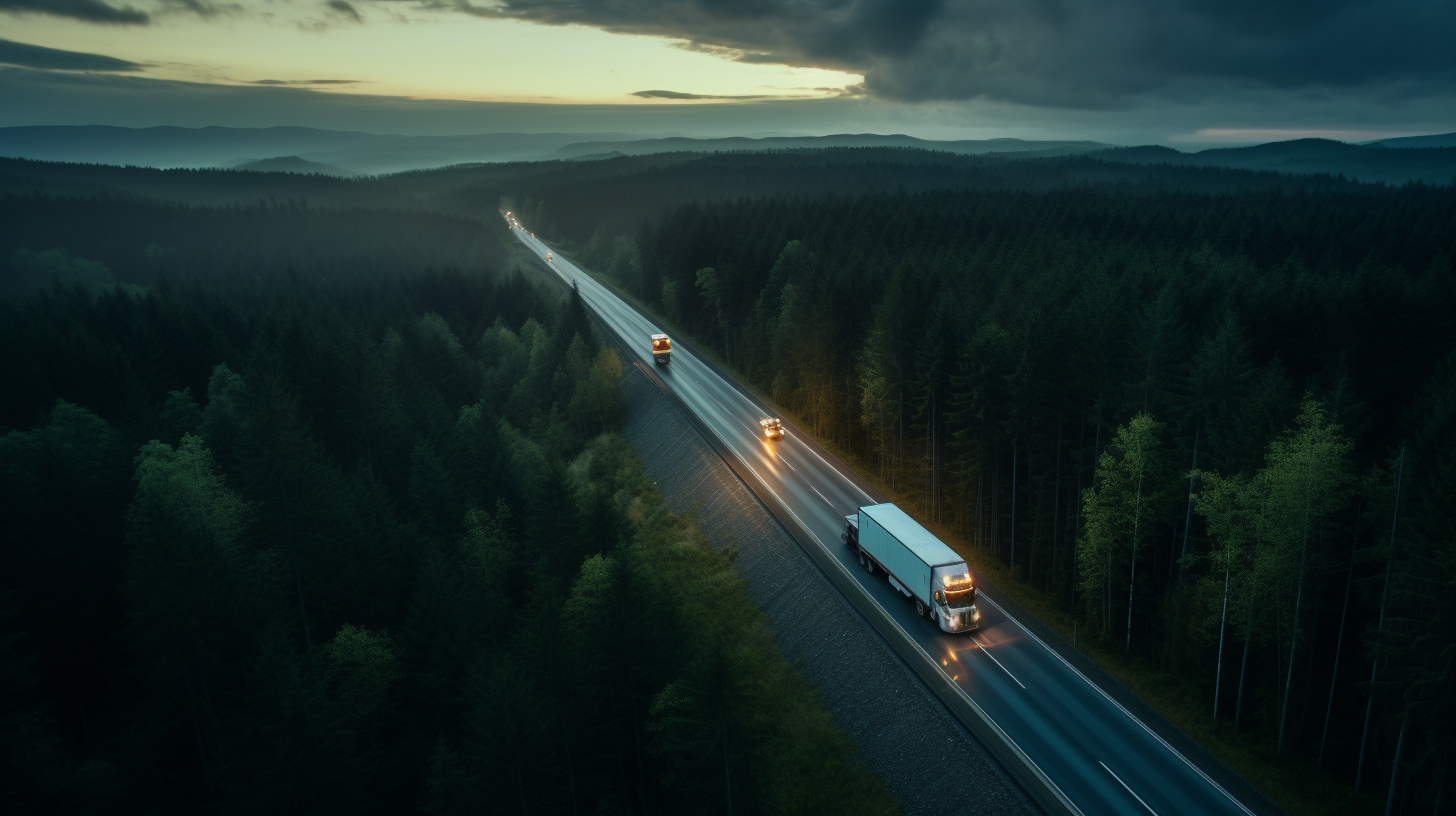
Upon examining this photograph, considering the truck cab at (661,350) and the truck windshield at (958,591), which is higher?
the truck cab at (661,350)

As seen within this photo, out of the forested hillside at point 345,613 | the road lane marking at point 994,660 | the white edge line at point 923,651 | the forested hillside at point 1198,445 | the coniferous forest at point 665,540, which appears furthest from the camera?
the road lane marking at point 994,660


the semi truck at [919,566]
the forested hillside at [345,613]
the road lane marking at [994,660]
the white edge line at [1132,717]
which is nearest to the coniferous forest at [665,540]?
the forested hillside at [345,613]

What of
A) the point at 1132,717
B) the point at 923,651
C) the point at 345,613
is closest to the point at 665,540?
the point at 345,613

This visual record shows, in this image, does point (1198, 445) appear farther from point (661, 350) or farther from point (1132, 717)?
point (661, 350)

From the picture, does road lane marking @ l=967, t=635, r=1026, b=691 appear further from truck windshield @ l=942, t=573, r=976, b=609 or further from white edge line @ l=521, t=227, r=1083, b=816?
white edge line @ l=521, t=227, r=1083, b=816

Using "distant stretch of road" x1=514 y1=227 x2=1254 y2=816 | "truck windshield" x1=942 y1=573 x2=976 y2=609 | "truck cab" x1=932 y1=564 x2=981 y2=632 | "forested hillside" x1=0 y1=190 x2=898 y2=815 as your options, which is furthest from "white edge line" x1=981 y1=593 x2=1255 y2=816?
"forested hillside" x1=0 y1=190 x2=898 y2=815

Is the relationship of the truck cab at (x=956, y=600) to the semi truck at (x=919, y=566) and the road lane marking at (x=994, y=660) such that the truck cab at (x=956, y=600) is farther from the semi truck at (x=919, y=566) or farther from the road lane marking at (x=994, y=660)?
the road lane marking at (x=994, y=660)

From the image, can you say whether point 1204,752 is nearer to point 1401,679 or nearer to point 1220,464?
point 1401,679
